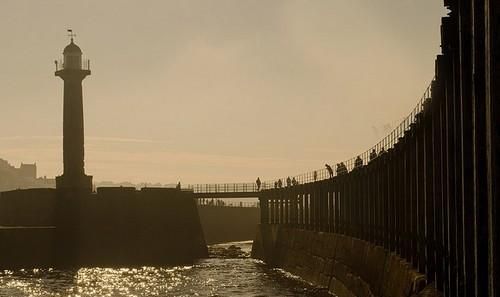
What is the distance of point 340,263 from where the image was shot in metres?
38.4

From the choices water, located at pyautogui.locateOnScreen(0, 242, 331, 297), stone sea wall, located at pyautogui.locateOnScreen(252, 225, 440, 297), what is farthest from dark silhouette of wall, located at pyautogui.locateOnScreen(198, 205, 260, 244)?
water, located at pyautogui.locateOnScreen(0, 242, 331, 297)

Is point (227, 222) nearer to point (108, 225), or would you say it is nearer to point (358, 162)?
point (108, 225)

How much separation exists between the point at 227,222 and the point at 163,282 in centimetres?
5450

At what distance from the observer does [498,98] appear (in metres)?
11.2

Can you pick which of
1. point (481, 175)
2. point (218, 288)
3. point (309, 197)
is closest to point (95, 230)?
point (309, 197)

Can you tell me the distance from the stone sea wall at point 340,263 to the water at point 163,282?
0.97 m

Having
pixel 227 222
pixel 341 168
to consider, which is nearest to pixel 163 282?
pixel 341 168

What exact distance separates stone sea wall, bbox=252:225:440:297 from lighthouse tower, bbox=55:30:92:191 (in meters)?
15.3

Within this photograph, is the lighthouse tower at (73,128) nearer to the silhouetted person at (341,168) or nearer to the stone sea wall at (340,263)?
the stone sea wall at (340,263)

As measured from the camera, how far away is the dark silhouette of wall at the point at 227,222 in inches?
3792

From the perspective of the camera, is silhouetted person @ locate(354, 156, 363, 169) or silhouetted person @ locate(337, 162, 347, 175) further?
silhouetted person @ locate(337, 162, 347, 175)

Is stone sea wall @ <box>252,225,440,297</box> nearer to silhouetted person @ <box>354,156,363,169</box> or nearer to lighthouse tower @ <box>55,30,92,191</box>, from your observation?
silhouetted person @ <box>354,156,363,169</box>

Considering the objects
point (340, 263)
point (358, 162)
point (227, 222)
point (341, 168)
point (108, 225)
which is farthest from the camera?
point (227, 222)

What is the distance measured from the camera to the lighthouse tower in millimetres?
66000
